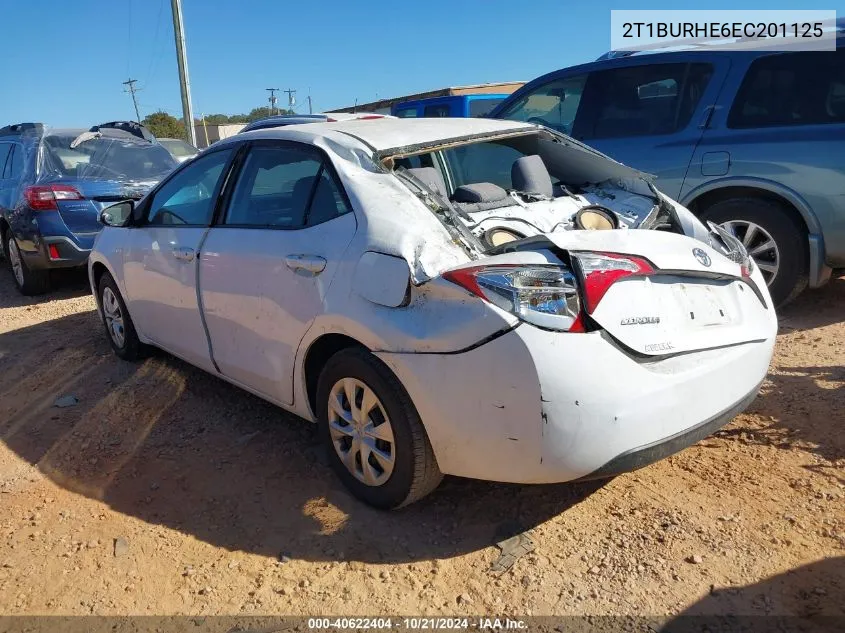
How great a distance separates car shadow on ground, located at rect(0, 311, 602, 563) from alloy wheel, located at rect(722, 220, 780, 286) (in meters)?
2.87

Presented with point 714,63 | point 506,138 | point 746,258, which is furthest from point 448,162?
point 714,63

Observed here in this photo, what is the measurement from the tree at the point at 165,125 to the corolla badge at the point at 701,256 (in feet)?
167

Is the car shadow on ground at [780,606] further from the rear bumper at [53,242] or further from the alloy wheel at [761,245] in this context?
the rear bumper at [53,242]

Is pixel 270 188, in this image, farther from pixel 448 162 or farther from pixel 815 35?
pixel 815 35

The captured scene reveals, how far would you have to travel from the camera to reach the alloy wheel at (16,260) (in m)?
7.44

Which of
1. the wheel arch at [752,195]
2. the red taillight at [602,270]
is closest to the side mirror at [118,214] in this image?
the red taillight at [602,270]

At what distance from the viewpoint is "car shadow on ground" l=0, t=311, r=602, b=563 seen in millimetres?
2773

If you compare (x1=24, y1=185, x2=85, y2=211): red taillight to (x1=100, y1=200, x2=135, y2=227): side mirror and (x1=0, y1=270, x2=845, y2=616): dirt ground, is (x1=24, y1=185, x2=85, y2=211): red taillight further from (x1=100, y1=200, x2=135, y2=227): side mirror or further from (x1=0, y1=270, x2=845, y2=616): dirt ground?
(x1=0, y1=270, x2=845, y2=616): dirt ground

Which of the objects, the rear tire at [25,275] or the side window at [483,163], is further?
the rear tire at [25,275]

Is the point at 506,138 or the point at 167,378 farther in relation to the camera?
the point at 167,378

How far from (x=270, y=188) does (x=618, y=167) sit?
1.88 m

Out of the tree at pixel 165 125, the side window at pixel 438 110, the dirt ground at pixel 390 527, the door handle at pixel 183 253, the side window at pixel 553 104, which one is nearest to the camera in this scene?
the dirt ground at pixel 390 527

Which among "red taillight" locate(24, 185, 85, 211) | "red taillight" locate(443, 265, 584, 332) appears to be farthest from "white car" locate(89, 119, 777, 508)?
"red taillight" locate(24, 185, 85, 211)

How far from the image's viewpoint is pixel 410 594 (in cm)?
243
